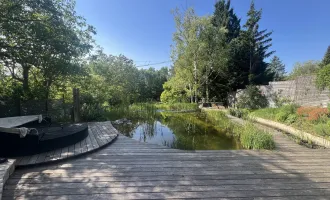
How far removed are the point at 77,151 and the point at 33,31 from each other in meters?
3.97

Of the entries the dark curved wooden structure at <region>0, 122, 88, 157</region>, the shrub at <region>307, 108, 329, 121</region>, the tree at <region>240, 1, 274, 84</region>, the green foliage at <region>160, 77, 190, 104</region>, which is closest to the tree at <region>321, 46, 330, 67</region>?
the tree at <region>240, 1, 274, 84</region>

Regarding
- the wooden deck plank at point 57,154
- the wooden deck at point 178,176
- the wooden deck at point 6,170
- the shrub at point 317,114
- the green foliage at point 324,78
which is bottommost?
the wooden deck at point 178,176

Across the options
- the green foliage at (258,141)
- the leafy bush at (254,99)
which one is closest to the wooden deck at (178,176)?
the green foliage at (258,141)

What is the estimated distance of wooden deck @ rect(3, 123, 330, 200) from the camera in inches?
73.7

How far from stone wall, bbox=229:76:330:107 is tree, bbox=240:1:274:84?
3443mm

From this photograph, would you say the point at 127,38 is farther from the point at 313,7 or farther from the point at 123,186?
the point at 123,186

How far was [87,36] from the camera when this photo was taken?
263 inches

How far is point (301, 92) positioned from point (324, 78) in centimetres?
164

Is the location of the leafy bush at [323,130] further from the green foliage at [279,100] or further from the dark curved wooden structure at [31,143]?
the dark curved wooden structure at [31,143]

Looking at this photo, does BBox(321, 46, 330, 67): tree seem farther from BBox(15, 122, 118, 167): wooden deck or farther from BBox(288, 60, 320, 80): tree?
BBox(15, 122, 118, 167): wooden deck

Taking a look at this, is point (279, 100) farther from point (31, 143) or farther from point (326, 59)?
point (326, 59)

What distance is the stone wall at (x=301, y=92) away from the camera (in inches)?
265

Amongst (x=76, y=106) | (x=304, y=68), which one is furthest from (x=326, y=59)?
(x=76, y=106)

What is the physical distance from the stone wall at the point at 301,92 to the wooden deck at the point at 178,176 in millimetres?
4774
